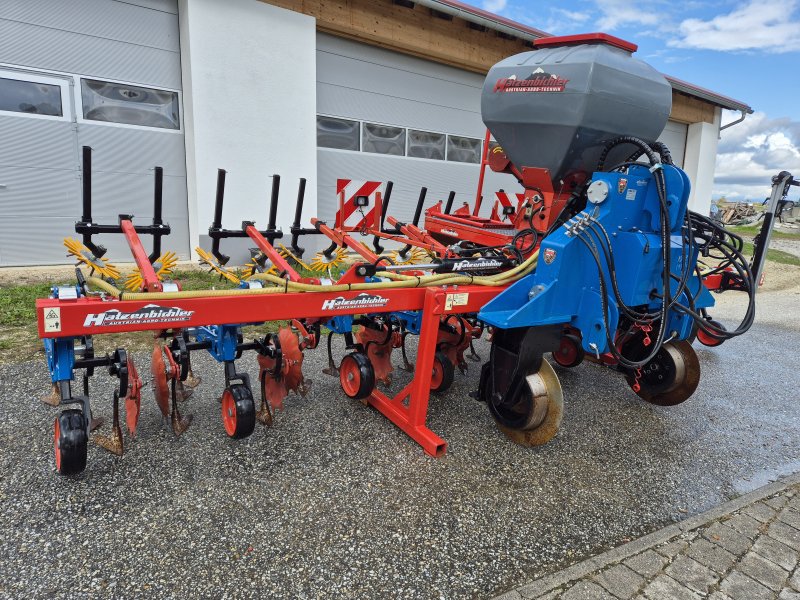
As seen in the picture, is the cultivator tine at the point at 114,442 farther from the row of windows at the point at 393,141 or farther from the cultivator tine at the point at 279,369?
the row of windows at the point at 393,141

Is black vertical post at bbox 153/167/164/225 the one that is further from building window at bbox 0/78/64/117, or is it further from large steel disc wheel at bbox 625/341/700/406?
building window at bbox 0/78/64/117

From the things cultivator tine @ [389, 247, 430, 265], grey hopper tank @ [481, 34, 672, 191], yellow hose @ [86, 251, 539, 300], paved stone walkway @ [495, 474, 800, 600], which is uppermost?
grey hopper tank @ [481, 34, 672, 191]

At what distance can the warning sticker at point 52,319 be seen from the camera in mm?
2080

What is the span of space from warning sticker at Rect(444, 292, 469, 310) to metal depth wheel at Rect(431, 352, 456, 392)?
2.90 feet

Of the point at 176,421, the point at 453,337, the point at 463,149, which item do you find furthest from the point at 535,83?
the point at 463,149

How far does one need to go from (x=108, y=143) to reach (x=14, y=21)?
1.67 meters

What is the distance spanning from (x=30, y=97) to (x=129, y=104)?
1.15 meters

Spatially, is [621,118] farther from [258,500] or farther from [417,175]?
[417,175]

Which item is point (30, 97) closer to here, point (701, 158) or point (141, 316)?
point (141, 316)

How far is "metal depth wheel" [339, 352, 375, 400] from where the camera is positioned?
10.7 ft

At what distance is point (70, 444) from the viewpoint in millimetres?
2279

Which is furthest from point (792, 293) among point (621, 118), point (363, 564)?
point (363, 564)

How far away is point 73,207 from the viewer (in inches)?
288

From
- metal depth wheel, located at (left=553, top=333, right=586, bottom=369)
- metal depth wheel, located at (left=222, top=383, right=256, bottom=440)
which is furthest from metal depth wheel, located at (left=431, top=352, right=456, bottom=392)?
metal depth wheel, located at (left=222, top=383, right=256, bottom=440)
